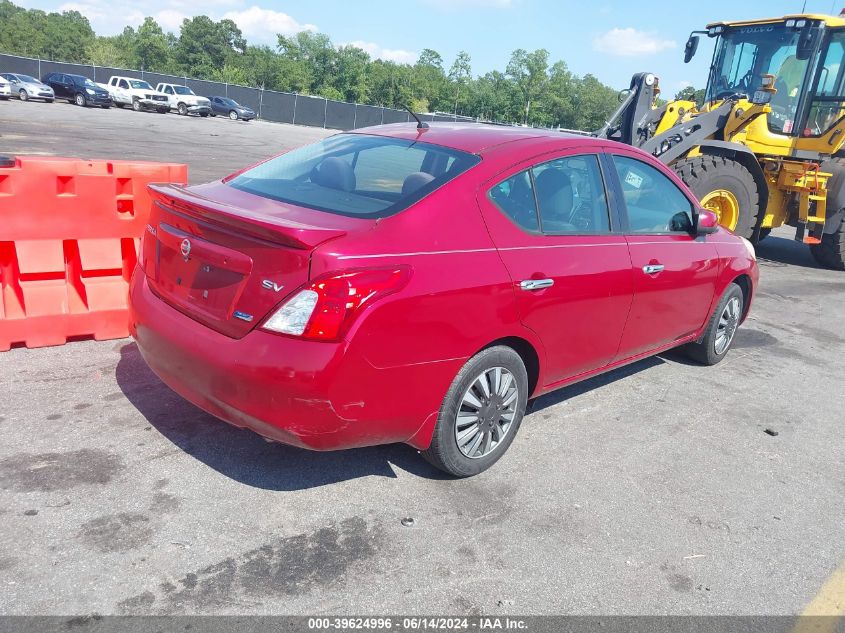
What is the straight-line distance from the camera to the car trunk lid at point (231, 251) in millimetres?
2875

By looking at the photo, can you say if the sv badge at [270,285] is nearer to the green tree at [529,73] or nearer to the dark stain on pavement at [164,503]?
the dark stain on pavement at [164,503]

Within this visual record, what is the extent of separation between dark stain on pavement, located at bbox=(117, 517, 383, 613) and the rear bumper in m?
0.39

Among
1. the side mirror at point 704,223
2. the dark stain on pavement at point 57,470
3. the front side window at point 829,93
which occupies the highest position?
the front side window at point 829,93

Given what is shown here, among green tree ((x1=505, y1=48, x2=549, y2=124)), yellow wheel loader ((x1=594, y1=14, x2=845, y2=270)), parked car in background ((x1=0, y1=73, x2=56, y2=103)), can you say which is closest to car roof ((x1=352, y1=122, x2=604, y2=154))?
yellow wheel loader ((x1=594, y1=14, x2=845, y2=270))

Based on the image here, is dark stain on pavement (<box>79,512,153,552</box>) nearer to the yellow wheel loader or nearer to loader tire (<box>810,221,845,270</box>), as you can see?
the yellow wheel loader

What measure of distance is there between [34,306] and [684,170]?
8.11 metres

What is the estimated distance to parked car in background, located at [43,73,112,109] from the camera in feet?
129

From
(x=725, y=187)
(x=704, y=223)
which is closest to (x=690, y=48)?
(x=725, y=187)

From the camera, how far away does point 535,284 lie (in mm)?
3557

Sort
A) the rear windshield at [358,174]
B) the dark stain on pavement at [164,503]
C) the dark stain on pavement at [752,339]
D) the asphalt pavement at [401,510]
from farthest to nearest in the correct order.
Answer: the dark stain on pavement at [752,339], the rear windshield at [358,174], the dark stain on pavement at [164,503], the asphalt pavement at [401,510]

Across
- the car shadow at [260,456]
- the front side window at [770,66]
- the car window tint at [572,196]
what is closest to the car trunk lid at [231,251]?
the car shadow at [260,456]

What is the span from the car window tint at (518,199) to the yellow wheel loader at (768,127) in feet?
22.3

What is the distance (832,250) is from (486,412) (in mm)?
9724

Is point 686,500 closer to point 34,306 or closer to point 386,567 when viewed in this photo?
point 386,567
